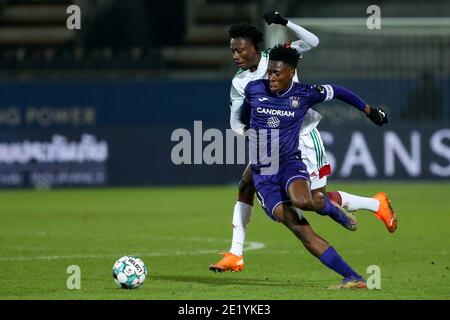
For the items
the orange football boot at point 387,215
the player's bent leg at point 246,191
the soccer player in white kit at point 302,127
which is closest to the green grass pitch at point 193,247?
the orange football boot at point 387,215

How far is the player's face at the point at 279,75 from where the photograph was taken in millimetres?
9188

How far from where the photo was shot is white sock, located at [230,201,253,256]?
10406 mm

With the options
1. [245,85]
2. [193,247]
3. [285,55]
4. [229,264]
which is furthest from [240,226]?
[193,247]

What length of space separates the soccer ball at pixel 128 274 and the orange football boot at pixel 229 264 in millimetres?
1161

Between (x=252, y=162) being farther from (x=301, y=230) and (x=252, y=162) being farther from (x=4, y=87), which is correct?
(x=4, y=87)

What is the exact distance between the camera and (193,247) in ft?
43.2

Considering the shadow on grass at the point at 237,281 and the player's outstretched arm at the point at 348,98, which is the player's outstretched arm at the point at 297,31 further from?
Answer: the shadow on grass at the point at 237,281

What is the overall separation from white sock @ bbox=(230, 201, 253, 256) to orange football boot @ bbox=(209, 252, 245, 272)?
6 cm

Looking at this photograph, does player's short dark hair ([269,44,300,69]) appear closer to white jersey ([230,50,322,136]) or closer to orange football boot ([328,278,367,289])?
white jersey ([230,50,322,136])

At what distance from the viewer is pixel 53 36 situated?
97.1ft

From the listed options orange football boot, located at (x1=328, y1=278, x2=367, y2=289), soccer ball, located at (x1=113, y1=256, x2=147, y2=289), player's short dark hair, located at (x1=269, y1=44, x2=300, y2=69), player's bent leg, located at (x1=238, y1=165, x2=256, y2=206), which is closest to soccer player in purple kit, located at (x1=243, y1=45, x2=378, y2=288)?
player's short dark hair, located at (x1=269, y1=44, x2=300, y2=69)

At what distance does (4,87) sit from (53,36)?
716cm

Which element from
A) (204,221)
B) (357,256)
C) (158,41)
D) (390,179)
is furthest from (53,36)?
(357,256)

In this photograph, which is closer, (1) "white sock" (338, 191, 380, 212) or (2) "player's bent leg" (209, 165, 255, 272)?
(1) "white sock" (338, 191, 380, 212)
